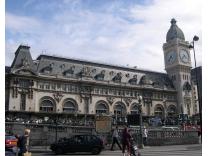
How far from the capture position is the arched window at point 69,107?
71.8 m

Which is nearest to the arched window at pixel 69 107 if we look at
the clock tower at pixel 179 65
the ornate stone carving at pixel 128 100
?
the ornate stone carving at pixel 128 100

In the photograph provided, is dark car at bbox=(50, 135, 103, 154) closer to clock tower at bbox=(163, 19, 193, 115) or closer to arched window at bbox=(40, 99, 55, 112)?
arched window at bbox=(40, 99, 55, 112)

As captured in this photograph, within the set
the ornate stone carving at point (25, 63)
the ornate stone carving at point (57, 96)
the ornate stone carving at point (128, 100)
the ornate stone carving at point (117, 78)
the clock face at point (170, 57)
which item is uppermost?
the clock face at point (170, 57)

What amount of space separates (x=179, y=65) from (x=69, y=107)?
1494 inches

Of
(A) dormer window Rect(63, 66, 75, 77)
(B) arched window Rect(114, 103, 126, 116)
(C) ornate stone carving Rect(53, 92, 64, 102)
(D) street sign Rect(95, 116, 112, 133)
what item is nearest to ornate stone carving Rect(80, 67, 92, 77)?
(A) dormer window Rect(63, 66, 75, 77)

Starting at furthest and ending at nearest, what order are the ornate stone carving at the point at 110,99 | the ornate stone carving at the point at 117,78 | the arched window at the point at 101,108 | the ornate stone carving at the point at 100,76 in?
the ornate stone carving at the point at 117,78 < the ornate stone carving at the point at 100,76 < the ornate stone carving at the point at 110,99 < the arched window at the point at 101,108

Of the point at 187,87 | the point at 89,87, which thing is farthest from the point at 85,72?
the point at 187,87

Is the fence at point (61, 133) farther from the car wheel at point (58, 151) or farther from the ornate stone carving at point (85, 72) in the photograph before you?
the ornate stone carving at point (85, 72)

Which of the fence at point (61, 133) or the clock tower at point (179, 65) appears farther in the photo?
the clock tower at point (179, 65)

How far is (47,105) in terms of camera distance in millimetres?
69062

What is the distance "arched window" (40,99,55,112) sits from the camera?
68.4 metres

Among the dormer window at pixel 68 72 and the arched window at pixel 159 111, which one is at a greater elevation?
the dormer window at pixel 68 72

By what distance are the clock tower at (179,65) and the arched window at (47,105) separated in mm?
39117
